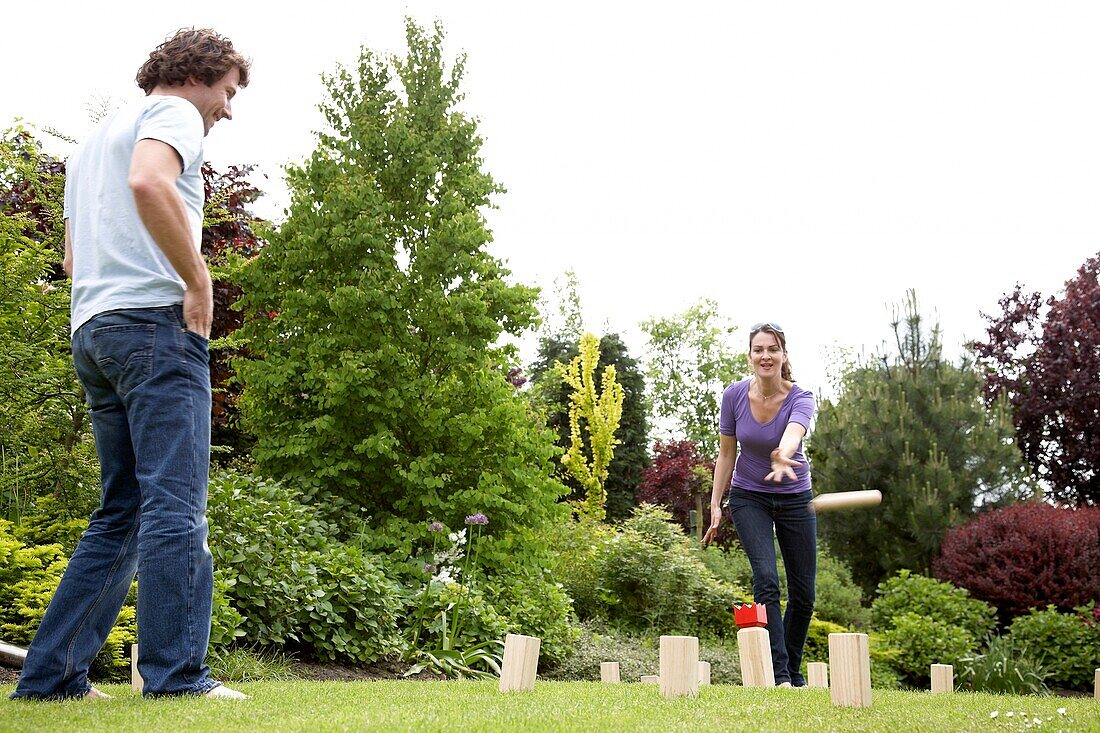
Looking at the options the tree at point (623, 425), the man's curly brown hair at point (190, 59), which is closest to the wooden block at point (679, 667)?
the man's curly brown hair at point (190, 59)

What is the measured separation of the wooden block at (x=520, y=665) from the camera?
11.2 ft

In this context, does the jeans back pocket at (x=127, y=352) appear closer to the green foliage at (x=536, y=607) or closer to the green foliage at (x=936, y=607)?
the green foliage at (x=536, y=607)

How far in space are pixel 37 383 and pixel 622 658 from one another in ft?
15.9

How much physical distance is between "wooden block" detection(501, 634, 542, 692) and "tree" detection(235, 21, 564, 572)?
3.80 metres

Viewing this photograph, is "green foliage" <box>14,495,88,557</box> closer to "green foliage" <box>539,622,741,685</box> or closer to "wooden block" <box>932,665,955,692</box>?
"green foliage" <box>539,622,741,685</box>

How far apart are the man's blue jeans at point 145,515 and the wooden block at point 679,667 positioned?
153 centimetres

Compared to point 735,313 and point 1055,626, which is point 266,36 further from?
point 735,313

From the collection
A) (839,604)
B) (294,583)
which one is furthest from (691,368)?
(294,583)

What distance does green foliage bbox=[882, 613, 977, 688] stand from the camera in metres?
9.04

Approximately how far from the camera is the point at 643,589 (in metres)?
9.89

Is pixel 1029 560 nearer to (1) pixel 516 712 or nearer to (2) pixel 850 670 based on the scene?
(2) pixel 850 670

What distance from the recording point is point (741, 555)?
13672 millimetres

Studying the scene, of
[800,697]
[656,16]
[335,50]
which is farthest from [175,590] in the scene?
[335,50]

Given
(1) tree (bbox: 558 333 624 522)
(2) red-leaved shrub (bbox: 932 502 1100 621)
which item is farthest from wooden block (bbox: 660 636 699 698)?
(1) tree (bbox: 558 333 624 522)
